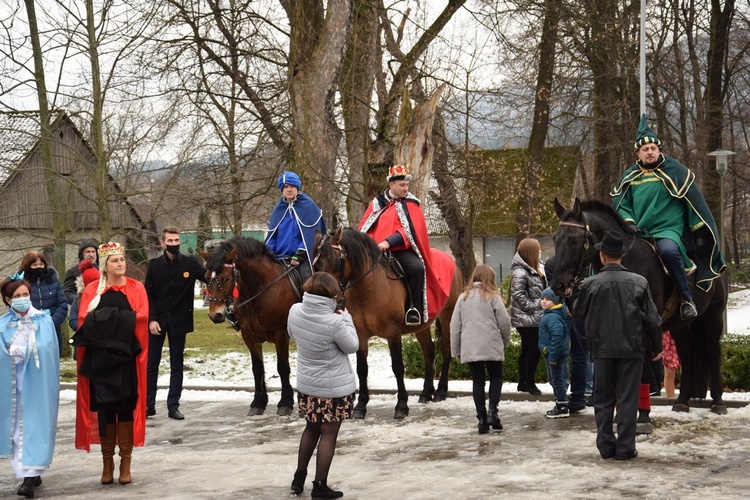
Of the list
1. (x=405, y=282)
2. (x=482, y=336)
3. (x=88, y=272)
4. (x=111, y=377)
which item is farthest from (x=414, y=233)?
(x=111, y=377)

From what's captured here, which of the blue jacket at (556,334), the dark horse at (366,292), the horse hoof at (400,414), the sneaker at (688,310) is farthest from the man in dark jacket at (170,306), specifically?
the sneaker at (688,310)

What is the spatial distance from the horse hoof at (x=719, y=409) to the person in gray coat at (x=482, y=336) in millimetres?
2377

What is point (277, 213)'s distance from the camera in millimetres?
11844

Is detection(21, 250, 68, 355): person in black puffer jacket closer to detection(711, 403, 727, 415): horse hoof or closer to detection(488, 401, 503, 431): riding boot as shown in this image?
detection(488, 401, 503, 431): riding boot

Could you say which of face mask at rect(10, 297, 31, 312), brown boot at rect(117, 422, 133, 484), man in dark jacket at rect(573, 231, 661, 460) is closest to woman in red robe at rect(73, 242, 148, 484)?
brown boot at rect(117, 422, 133, 484)

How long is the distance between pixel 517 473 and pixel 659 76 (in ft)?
66.0

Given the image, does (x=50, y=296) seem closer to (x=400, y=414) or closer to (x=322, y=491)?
(x=400, y=414)

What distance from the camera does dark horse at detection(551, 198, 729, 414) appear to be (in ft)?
28.4

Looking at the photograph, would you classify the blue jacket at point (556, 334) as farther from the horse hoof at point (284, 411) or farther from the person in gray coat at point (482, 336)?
the horse hoof at point (284, 411)

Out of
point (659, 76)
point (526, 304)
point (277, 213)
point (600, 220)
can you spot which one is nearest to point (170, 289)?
point (277, 213)

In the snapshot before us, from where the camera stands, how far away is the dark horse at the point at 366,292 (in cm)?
1041

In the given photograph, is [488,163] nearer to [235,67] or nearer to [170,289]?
[235,67]

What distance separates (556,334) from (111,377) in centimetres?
500

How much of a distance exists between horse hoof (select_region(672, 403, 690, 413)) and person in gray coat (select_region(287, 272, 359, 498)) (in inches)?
185
